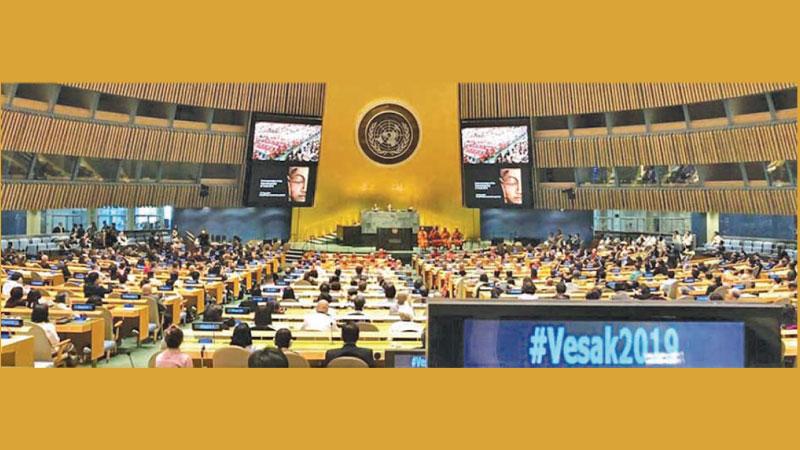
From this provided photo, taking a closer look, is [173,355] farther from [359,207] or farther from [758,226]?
[359,207]

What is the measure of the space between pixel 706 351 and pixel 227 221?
1195 inches

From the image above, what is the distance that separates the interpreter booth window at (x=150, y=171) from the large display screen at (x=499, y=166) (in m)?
12.3

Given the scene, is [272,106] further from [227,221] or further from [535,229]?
[535,229]

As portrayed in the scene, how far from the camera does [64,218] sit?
2825 cm

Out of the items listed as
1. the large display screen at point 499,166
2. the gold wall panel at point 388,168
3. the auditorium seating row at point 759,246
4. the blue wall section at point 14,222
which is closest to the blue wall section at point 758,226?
the auditorium seating row at point 759,246

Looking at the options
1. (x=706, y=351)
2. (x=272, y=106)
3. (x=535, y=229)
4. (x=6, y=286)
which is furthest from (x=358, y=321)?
(x=535, y=229)

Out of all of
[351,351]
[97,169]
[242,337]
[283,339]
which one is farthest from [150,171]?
[351,351]

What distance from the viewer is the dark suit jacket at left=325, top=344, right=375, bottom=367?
7516 millimetres

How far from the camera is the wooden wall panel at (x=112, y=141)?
Result: 2469 centimetres

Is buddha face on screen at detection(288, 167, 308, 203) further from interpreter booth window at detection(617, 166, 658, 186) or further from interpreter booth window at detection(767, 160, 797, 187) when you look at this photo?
interpreter booth window at detection(767, 160, 797, 187)

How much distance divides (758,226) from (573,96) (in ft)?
29.5

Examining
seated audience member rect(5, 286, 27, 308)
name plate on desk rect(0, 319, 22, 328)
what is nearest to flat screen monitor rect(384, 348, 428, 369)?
name plate on desk rect(0, 319, 22, 328)

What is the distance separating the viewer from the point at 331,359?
7.66m

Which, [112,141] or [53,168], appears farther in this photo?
[112,141]
